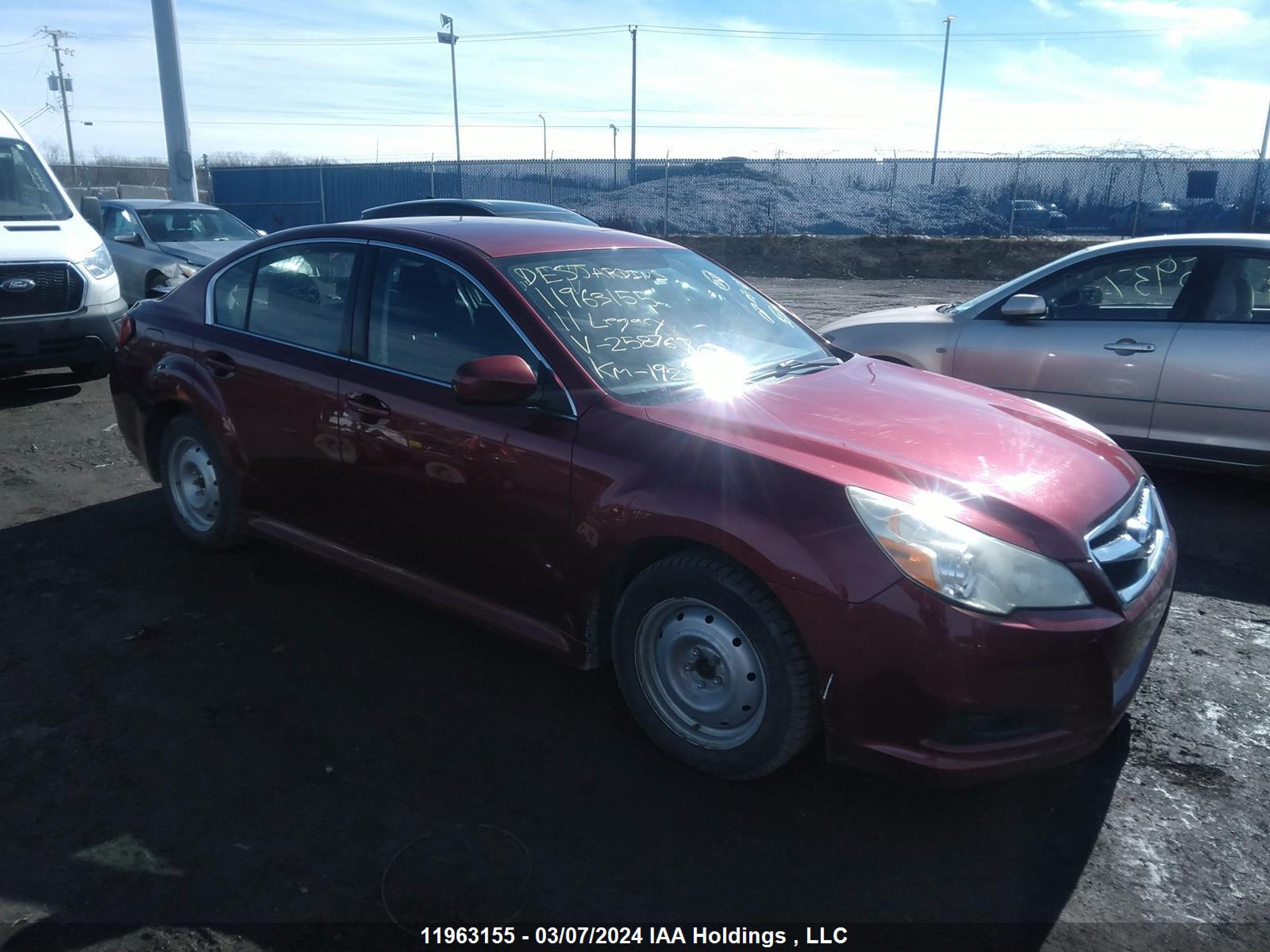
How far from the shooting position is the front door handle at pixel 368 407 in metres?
3.77

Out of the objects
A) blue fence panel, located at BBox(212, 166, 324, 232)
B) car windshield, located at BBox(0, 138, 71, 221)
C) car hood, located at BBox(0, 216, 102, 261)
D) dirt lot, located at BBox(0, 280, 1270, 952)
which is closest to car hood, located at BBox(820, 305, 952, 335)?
dirt lot, located at BBox(0, 280, 1270, 952)

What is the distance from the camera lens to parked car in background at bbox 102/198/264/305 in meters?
11.6

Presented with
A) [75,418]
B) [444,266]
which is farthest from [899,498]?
[75,418]

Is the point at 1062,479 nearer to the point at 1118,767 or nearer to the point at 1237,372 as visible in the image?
the point at 1118,767

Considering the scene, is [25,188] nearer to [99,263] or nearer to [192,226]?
[99,263]

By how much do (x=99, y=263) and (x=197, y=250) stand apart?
3.43 metres

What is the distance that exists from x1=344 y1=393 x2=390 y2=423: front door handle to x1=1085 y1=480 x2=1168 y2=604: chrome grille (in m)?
2.53

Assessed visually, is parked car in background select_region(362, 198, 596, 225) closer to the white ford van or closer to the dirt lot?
the white ford van

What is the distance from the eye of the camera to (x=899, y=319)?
6992mm

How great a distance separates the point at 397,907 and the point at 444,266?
7.62 feet

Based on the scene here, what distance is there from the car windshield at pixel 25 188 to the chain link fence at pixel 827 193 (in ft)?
61.1

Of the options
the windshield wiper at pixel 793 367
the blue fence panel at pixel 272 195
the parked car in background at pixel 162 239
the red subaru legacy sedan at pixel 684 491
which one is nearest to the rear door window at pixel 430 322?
the red subaru legacy sedan at pixel 684 491

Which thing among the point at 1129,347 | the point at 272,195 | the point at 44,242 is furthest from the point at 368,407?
the point at 272,195

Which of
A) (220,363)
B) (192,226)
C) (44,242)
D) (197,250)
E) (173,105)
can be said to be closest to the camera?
(220,363)
